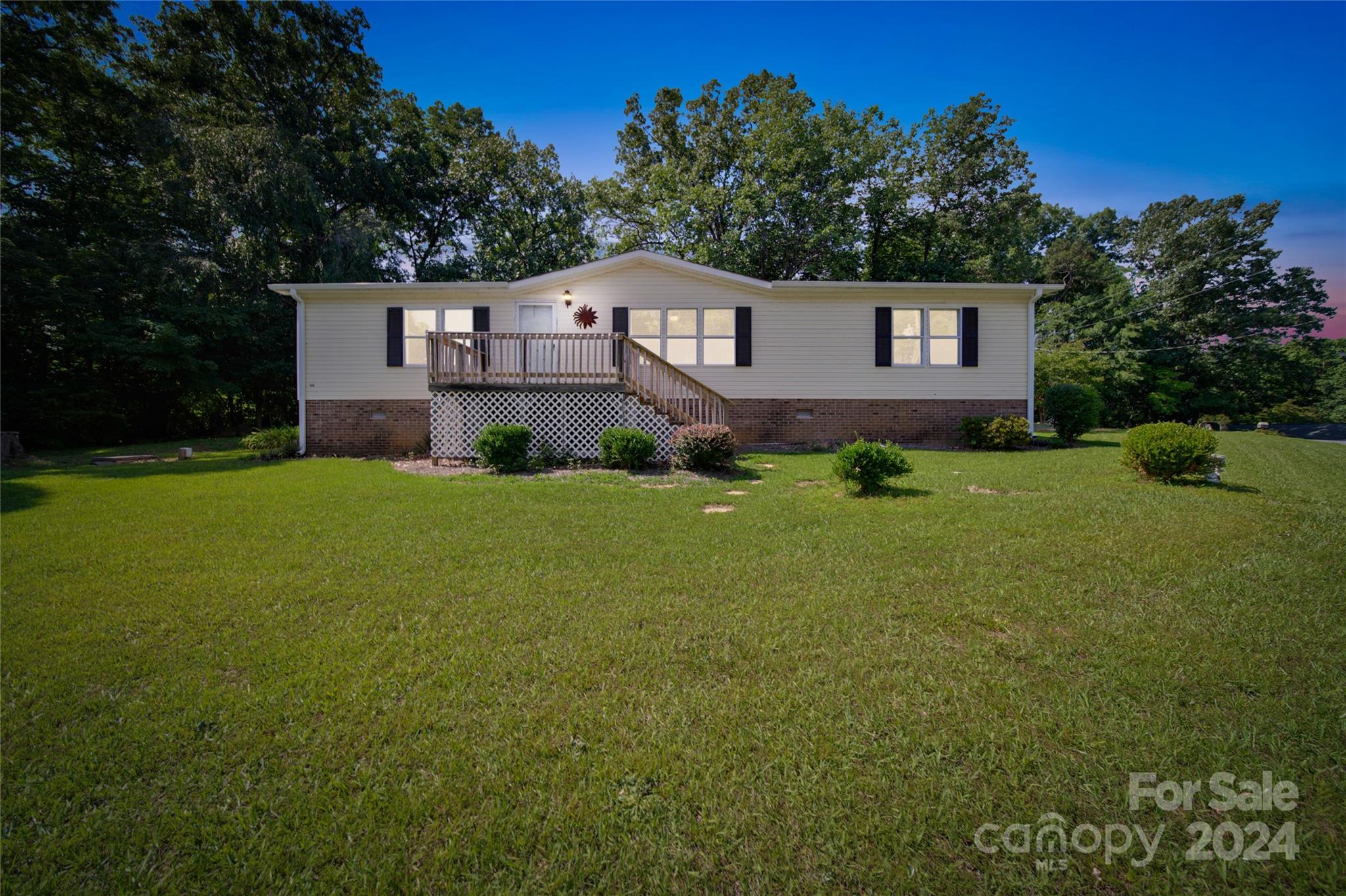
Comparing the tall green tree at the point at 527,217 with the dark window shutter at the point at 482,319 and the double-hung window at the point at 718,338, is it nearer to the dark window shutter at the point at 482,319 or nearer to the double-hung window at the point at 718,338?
the dark window shutter at the point at 482,319

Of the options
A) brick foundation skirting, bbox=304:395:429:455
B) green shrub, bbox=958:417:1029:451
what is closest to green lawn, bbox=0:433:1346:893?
green shrub, bbox=958:417:1029:451

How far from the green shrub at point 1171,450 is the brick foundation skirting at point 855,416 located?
18.7 feet

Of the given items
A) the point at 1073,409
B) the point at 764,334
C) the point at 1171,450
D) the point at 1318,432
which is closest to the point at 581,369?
the point at 764,334

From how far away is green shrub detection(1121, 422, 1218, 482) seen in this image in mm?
6738

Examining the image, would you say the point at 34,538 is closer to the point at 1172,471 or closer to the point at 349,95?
the point at 1172,471

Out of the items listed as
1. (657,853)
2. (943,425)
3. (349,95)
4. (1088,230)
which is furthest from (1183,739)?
(1088,230)

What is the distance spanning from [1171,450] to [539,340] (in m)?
10.5

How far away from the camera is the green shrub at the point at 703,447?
8727 mm

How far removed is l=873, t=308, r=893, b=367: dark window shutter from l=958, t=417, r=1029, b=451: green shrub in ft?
7.69

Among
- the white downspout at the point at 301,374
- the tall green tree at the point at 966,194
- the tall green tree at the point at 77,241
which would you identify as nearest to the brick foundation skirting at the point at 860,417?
the white downspout at the point at 301,374

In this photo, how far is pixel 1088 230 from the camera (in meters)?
33.1

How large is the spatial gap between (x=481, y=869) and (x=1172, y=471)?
357 inches

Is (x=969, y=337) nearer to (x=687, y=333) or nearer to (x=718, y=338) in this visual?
(x=718, y=338)

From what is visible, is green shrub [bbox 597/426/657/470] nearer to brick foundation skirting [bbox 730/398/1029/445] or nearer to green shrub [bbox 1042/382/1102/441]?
brick foundation skirting [bbox 730/398/1029/445]
